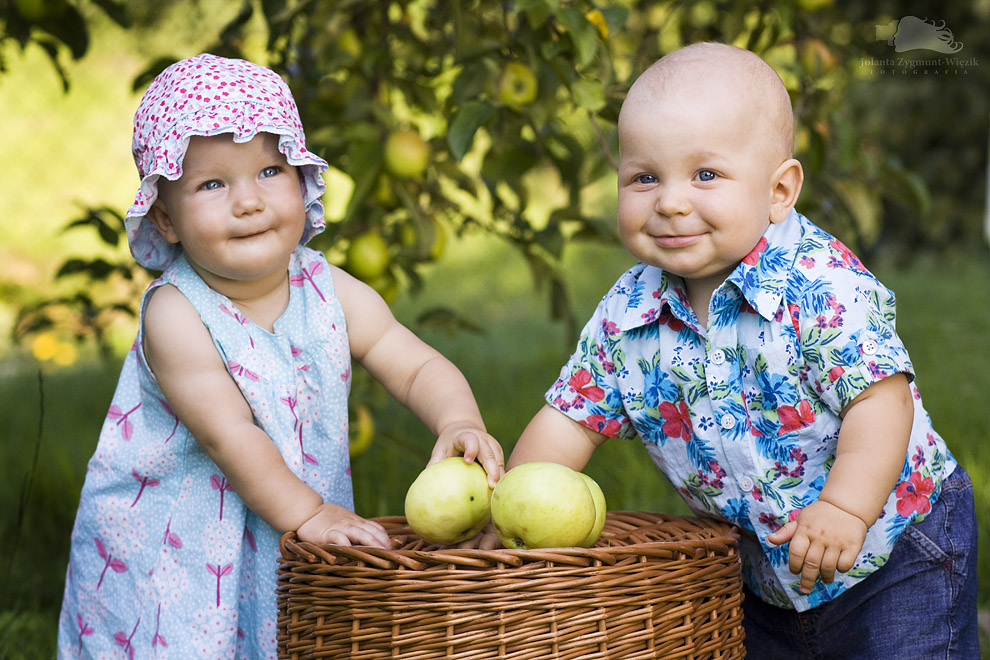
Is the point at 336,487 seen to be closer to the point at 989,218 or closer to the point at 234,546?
the point at 234,546

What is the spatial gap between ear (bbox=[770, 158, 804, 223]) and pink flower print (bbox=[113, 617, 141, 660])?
1250mm

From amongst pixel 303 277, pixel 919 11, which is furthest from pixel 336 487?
pixel 919 11

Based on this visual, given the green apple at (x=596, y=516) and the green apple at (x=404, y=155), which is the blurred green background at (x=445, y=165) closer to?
the green apple at (x=404, y=155)

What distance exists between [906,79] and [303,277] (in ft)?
20.8

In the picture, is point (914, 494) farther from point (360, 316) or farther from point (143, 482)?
point (143, 482)

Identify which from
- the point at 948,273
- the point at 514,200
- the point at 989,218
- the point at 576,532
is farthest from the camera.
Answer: the point at 989,218

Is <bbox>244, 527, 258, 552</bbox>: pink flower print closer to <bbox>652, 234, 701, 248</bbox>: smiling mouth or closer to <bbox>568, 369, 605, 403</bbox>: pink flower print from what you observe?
<bbox>568, 369, 605, 403</bbox>: pink flower print

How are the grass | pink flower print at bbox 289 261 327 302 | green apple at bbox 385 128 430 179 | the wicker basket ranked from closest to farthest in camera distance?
the wicker basket < pink flower print at bbox 289 261 327 302 < green apple at bbox 385 128 430 179 < the grass

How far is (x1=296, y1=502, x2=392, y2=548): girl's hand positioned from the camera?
155cm

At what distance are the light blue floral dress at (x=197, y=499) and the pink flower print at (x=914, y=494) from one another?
949 mm

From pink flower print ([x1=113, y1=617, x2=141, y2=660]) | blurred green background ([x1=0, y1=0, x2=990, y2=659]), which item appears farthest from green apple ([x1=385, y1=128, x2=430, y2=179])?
pink flower print ([x1=113, y1=617, x2=141, y2=660])

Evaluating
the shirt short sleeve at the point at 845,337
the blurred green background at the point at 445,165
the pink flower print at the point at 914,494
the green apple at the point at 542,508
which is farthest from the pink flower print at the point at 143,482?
the pink flower print at the point at 914,494

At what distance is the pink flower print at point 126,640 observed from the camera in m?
1.75

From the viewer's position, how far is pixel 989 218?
23.2 ft
